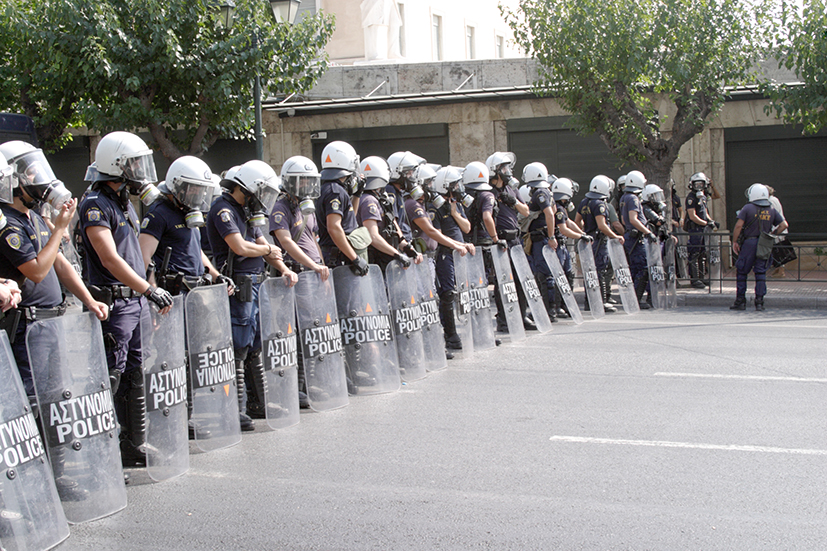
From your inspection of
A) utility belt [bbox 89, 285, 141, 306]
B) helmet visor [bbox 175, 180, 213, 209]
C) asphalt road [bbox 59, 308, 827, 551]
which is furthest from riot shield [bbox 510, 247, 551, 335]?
utility belt [bbox 89, 285, 141, 306]

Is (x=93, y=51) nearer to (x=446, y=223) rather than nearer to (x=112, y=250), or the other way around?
(x=446, y=223)

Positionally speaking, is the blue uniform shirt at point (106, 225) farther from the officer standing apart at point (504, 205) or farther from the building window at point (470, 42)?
the building window at point (470, 42)

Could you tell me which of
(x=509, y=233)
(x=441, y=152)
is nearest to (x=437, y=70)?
(x=441, y=152)

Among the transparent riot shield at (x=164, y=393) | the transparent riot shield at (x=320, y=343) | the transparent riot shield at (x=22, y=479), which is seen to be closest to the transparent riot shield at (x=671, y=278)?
the transparent riot shield at (x=320, y=343)

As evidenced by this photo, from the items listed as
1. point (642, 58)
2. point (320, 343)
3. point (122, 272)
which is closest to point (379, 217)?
point (320, 343)

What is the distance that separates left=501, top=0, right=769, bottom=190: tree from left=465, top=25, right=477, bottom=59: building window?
19.6 meters

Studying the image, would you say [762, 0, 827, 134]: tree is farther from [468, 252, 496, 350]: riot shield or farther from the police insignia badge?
the police insignia badge

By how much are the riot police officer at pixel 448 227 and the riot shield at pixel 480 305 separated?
16cm

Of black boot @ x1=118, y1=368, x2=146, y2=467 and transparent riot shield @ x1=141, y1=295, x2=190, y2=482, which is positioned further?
black boot @ x1=118, y1=368, x2=146, y2=467

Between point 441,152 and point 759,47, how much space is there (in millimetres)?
7390

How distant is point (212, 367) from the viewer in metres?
5.17

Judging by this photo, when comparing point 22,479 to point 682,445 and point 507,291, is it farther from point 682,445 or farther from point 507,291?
point 507,291

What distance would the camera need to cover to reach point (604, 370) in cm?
741

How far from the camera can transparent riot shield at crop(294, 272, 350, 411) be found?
6.05m
